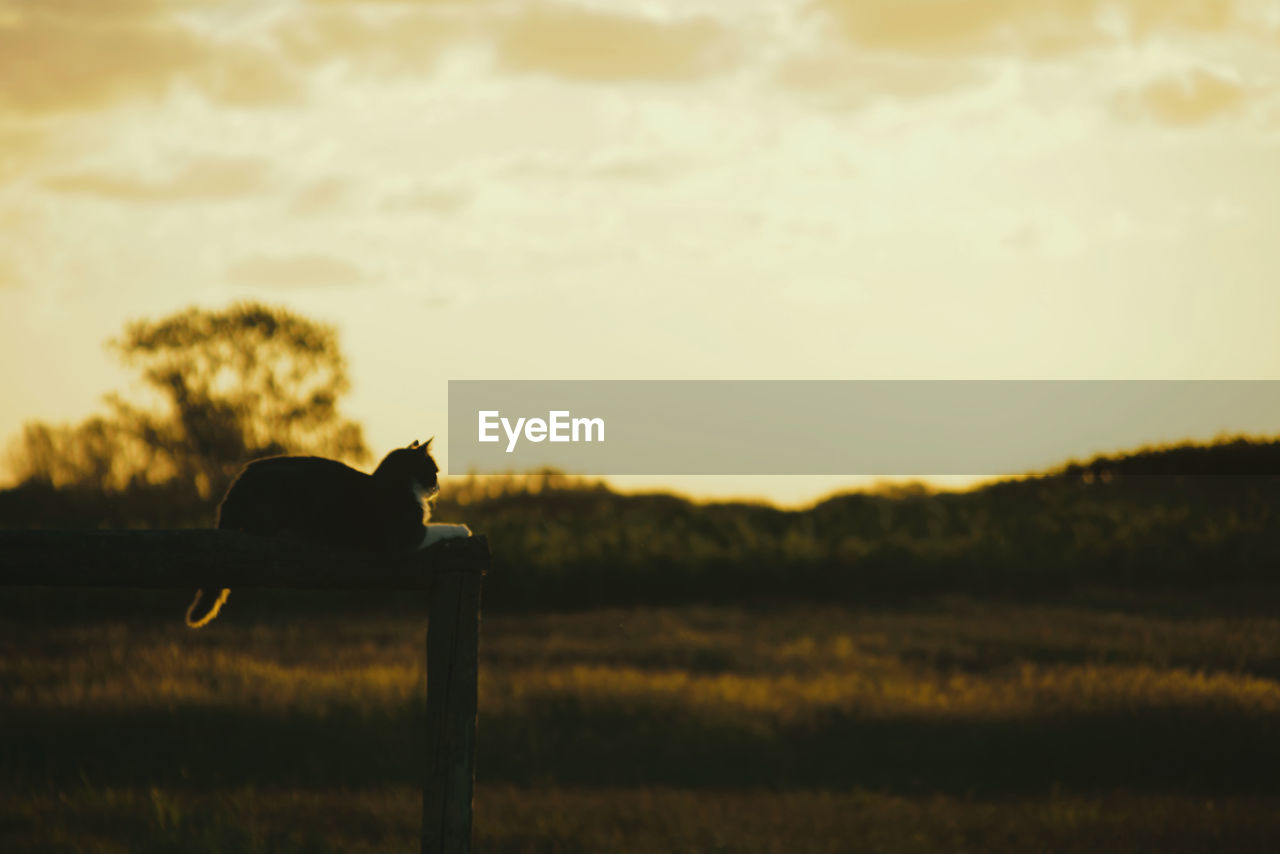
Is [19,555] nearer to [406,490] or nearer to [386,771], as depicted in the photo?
[406,490]

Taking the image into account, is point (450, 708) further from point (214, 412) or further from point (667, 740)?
point (214, 412)

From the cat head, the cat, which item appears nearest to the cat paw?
the cat

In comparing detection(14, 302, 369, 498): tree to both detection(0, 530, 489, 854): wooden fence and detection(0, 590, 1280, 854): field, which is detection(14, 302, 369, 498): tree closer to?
detection(0, 590, 1280, 854): field

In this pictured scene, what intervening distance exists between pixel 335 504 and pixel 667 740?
7.95 meters

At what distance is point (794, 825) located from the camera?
935 cm

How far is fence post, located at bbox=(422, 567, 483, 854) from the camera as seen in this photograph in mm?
5020

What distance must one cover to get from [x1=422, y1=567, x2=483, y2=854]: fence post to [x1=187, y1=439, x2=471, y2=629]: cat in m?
0.28

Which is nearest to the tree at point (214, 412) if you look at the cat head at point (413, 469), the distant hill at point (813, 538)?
the distant hill at point (813, 538)

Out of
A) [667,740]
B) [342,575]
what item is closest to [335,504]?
[342,575]

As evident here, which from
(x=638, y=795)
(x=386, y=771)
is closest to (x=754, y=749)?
(x=638, y=795)

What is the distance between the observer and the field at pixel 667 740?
29.8ft

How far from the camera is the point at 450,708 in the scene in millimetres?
5082

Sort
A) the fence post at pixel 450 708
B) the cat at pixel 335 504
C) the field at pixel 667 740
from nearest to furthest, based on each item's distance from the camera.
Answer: the cat at pixel 335 504
the fence post at pixel 450 708
the field at pixel 667 740

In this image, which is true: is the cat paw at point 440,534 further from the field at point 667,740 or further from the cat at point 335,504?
the field at point 667,740
